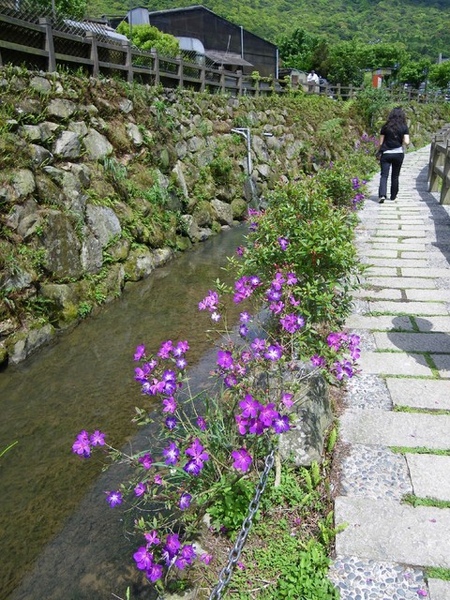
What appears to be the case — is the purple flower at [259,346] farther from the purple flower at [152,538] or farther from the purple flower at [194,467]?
the purple flower at [152,538]

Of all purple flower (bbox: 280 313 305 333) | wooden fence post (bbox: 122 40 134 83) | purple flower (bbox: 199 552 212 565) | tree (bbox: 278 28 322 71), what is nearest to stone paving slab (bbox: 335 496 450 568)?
purple flower (bbox: 199 552 212 565)

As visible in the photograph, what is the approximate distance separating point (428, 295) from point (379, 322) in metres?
1.05

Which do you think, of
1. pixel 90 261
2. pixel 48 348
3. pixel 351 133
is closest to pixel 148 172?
pixel 90 261

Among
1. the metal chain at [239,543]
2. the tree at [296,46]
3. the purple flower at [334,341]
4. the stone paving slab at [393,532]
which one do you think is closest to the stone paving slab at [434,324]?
the purple flower at [334,341]

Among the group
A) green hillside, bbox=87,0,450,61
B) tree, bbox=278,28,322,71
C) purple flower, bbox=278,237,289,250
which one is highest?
green hillside, bbox=87,0,450,61

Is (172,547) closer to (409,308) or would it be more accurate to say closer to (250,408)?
(250,408)

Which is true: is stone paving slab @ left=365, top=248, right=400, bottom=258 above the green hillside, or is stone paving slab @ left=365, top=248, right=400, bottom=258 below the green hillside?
below

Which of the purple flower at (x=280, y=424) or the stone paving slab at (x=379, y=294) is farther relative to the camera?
the stone paving slab at (x=379, y=294)

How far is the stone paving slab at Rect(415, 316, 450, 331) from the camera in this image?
472 centimetres

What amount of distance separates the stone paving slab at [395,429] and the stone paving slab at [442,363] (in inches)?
26.0

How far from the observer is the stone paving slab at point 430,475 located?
8.87ft

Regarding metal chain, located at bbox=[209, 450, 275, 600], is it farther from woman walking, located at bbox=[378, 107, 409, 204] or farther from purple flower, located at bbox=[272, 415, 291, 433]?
woman walking, located at bbox=[378, 107, 409, 204]

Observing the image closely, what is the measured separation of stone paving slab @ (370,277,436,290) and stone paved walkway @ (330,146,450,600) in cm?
1

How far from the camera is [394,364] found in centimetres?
410
